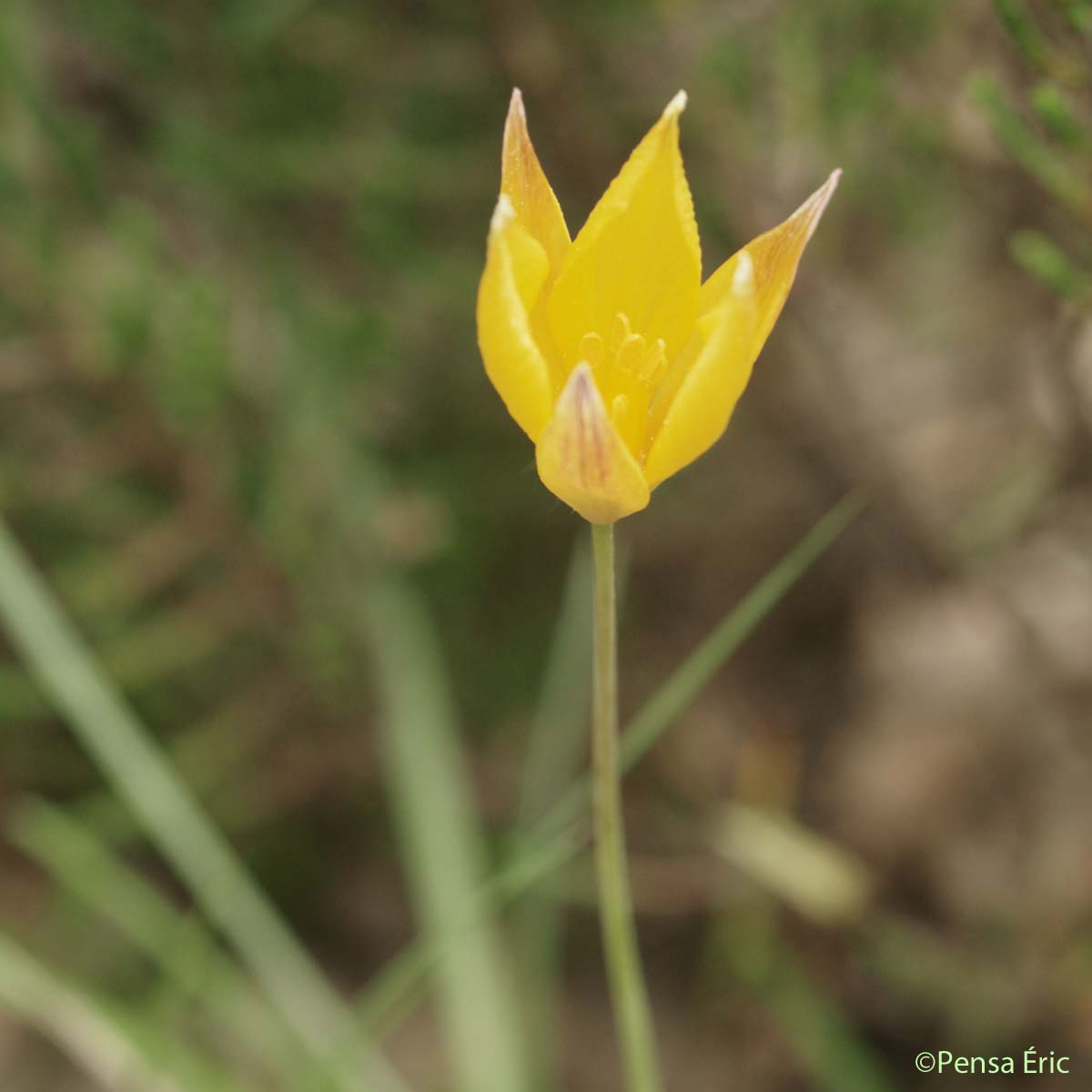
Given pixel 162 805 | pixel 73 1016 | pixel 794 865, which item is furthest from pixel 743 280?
pixel 794 865

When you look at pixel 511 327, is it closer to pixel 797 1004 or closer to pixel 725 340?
pixel 725 340

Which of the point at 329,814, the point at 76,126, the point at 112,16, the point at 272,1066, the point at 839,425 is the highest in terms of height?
the point at 112,16

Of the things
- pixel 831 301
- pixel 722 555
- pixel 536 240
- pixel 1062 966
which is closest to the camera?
pixel 536 240

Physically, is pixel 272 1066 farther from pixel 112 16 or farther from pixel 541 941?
pixel 112 16

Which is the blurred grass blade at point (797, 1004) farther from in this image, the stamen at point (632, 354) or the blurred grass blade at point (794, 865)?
the stamen at point (632, 354)

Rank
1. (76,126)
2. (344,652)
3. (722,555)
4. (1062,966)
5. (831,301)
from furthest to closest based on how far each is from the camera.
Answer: (722,555) < (831,301) < (344,652) < (1062,966) < (76,126)

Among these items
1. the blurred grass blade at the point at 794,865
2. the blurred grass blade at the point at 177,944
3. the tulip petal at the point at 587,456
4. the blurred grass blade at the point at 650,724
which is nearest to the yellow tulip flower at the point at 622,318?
the tulip petal at the point at 587,456

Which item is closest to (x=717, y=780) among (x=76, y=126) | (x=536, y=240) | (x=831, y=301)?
(x=831, y=301)
